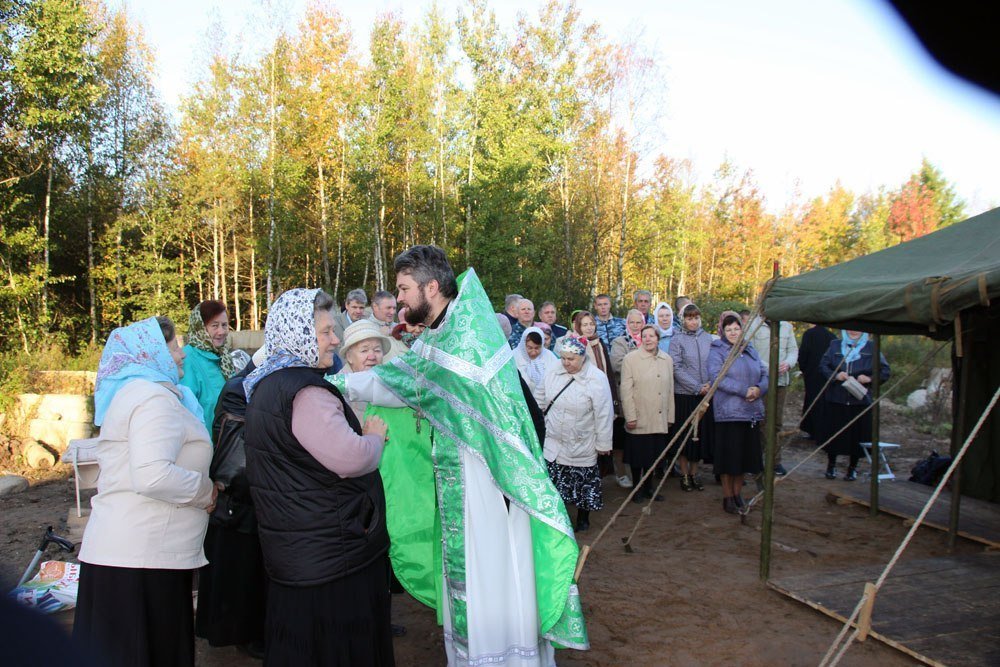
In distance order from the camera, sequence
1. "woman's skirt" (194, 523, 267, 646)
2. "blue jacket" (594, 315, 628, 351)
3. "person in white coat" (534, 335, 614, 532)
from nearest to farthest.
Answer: "woman's skirt" (194, 523, 267, 646) → "person in white coat" (534, 335, 614, 532) → "blue jacket" (594, 315, 628, 351)

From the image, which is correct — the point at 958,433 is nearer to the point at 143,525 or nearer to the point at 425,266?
the point at 425,266

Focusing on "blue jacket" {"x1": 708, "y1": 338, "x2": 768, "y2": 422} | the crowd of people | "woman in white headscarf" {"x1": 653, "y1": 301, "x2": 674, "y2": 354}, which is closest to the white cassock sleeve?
the crowd of people

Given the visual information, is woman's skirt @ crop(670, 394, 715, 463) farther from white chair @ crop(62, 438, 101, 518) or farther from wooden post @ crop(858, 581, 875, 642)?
white chair @ crop(62, 438, 101, 518)

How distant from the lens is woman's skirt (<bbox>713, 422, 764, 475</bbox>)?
21.4 feet

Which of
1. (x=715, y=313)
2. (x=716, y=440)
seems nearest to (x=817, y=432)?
(x=716, y=440)

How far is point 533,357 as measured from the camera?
6902mm

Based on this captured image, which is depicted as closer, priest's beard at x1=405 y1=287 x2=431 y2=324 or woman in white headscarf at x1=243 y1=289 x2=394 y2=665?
woman in white headscarf at x1=243 y1=289 x2=394 y2=665

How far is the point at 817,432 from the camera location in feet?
28.4

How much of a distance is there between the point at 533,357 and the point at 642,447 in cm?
147

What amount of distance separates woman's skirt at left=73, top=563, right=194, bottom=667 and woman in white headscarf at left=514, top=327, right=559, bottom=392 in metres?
4.27

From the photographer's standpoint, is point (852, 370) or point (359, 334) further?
point (852, 370)

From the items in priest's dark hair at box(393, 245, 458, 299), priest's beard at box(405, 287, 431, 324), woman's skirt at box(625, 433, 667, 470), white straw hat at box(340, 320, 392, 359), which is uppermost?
priest's dark hair at box(393, 245, 458, 299)

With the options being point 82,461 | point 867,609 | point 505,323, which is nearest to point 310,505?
point 867,609

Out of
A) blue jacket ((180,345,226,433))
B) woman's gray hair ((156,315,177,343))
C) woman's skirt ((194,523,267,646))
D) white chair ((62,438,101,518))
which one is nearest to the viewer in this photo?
woman's gray hair ((156,315,177,343))
